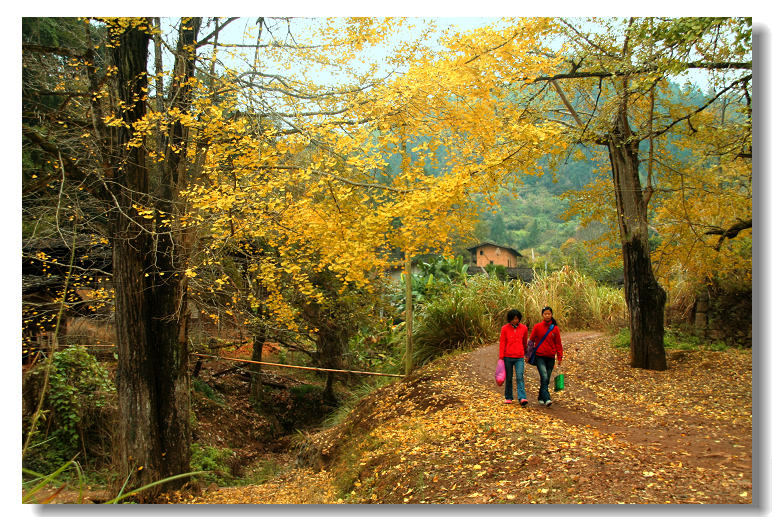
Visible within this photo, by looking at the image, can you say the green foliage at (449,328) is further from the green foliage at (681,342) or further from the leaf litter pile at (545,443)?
the green foliage at (681,342)

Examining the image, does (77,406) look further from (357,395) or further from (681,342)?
(681,342)

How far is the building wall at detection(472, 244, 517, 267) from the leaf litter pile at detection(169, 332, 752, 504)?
4.52 m

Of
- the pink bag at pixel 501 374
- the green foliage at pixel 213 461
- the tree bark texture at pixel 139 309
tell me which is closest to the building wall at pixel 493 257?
the pink bag at pixel 501 374

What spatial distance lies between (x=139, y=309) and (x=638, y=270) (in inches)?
190

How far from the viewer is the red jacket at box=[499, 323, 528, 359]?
3996mm

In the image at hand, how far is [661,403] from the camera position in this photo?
4.21 metres

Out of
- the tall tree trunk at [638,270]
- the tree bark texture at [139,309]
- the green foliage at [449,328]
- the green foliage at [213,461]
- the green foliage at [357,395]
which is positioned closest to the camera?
the tree bark texture at [139,309]

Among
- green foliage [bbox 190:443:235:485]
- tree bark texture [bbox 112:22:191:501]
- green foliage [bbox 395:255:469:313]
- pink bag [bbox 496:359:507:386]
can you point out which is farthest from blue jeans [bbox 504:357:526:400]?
green foliage [bbox 190:443:235:485]

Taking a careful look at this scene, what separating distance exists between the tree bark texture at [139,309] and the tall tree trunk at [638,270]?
4.49 meters

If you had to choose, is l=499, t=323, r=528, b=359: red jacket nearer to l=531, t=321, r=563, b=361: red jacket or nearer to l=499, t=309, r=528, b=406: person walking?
l=499, t=309, r=528, b=406: person walking

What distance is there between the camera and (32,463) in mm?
3859

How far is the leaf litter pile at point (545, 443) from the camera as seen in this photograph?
2.70 meters

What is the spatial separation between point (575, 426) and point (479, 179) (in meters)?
2.00

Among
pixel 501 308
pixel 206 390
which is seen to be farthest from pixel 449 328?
pixel 206 390
